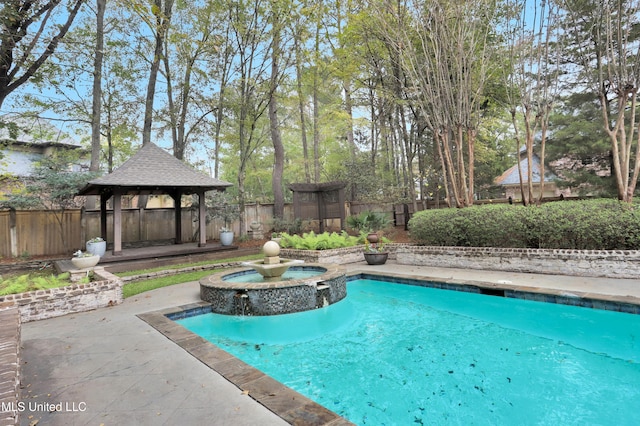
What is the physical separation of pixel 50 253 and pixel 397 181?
1452 centimetres

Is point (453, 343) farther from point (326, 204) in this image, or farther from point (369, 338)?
point (326, 204)

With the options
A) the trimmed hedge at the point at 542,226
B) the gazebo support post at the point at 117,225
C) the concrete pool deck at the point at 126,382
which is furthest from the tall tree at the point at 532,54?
the gazebo support post at the point at 117,225

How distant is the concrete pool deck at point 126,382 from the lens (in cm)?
227

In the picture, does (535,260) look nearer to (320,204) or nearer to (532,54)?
(532,54)

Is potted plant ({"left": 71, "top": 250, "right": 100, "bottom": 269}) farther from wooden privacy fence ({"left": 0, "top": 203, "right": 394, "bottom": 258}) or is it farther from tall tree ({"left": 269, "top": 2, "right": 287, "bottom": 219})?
tall tree ({"left": 269, "top": 2, "right": 287, "bottom": 219})

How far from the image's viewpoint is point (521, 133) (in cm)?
2398

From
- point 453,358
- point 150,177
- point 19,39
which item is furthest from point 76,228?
point 453,358

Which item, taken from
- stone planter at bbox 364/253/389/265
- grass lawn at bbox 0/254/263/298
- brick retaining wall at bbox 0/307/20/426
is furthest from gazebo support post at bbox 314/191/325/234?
brick retaining wall at bbox 0/307/20/426

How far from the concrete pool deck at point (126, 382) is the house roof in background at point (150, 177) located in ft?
16.9

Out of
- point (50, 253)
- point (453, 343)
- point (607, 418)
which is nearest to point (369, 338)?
point (453, 343)

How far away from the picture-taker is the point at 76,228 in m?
11.2

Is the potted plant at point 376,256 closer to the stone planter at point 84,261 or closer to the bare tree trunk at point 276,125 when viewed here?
the bare tree trunk at point 276,125

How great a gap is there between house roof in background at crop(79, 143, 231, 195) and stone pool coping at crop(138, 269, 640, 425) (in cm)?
560

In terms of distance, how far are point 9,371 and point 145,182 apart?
8426mm
